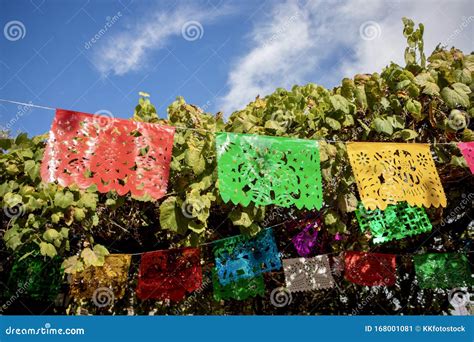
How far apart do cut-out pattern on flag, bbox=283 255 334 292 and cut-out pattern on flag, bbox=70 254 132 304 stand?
4.06ft

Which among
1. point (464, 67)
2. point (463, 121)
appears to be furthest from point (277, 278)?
point (464, 67)

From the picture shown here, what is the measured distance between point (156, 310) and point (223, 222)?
123cm

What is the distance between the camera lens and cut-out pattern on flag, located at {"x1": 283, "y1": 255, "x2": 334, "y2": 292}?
3.22 metres

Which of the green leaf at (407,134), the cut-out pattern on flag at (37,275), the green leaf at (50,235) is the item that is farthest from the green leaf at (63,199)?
the green leaf at (407,134)

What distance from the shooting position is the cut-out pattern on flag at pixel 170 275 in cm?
298

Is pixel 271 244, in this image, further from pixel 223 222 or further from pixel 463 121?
pixel 463 121

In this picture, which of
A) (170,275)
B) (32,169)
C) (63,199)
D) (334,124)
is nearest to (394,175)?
(334,124)

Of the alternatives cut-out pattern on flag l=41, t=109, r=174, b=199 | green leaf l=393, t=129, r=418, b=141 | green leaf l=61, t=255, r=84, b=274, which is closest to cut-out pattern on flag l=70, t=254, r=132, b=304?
green leaf l=61, t=255, r=84, b=274

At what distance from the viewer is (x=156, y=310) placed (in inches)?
145

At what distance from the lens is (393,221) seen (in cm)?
291

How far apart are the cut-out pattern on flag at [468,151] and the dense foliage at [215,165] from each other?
55mm

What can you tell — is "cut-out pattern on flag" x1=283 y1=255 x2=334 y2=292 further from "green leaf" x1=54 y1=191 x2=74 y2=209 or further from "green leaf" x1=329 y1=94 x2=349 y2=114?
"green leaf" x1=54 y1=191 x2=74 y2=209

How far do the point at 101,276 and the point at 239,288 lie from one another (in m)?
1.02

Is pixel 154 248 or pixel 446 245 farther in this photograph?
pixel 446 245
